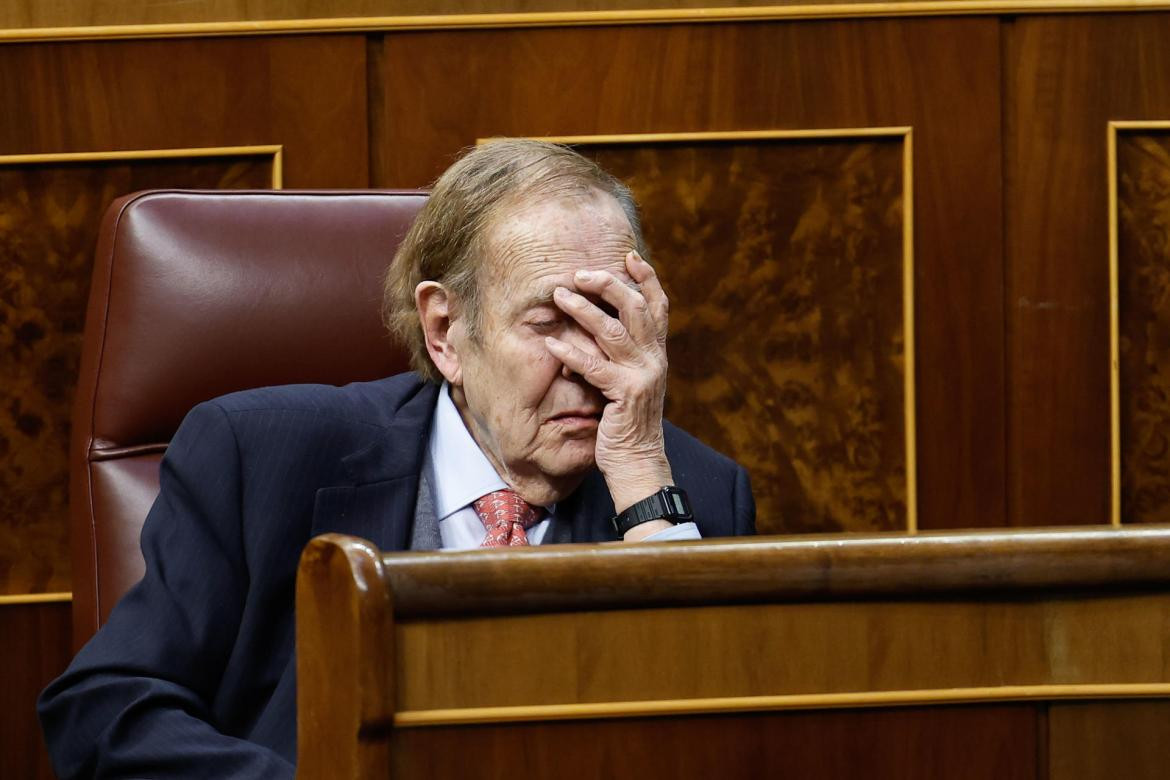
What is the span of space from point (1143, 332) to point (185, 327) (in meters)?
1.37

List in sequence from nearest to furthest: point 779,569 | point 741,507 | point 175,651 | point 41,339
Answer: point 779,569 < point 175,651 < point 741,507 < point 41,339

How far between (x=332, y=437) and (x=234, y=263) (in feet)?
0.80

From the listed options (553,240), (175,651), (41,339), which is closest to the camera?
(175,651)

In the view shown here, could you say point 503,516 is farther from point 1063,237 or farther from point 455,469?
point 1063,237

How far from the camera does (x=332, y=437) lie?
1.22m

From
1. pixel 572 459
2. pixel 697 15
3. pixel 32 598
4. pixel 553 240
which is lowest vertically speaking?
pixel 32 598

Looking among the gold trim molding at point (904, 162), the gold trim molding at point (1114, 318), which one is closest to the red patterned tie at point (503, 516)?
the gold trim molding at point (904, 162)

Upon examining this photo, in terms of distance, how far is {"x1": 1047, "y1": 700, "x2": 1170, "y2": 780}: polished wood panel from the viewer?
0.67m

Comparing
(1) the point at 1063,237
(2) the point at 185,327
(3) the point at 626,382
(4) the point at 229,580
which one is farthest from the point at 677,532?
(1) the point at 1063,237

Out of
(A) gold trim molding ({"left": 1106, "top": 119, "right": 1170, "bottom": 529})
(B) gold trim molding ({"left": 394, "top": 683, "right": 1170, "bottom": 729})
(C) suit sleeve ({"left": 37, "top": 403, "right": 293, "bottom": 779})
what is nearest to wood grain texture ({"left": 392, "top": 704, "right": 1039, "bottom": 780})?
(B) gold trim molding ({"left": 394, "top": 683, "right": 1170, "bottom": 729})

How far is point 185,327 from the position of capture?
4.29ft

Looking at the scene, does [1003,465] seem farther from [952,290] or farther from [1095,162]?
[1095,162]

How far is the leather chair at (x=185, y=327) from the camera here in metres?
1.29

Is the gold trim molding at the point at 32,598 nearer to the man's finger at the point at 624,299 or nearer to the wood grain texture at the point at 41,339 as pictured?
the wood grain texture at the point at 41,339
